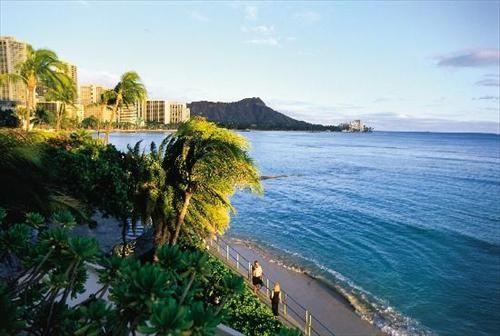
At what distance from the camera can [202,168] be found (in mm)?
15773

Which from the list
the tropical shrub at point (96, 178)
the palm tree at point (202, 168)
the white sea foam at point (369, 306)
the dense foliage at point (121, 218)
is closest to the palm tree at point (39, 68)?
the dense foliage at point (121, 218)

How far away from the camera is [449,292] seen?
948 inches

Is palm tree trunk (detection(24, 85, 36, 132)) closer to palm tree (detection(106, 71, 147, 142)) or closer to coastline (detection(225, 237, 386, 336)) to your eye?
palm tree (detection(106, 71, 147, 142))

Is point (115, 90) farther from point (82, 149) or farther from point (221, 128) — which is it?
point (221, 128)

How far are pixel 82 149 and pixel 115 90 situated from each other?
17272 millimetres

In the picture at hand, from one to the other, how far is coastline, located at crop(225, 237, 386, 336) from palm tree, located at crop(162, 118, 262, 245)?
7.38m

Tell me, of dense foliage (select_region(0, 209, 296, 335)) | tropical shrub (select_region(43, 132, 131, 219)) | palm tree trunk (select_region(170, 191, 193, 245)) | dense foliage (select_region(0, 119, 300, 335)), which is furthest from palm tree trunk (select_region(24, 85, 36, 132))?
dense foliage (select_region(0, 209, 296, 335))

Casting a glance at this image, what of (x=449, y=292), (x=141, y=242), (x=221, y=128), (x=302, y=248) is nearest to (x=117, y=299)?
(x=221, y=128)

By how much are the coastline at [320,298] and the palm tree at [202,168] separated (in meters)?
7.38

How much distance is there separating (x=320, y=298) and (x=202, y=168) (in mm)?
10571

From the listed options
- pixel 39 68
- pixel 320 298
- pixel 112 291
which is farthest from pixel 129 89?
pixel 112 291

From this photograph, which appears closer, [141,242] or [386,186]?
[141,242]

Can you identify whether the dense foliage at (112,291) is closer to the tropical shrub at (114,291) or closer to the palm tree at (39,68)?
the tropical shrub at (114,291)

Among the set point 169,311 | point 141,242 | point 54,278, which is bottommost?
point 141,242
